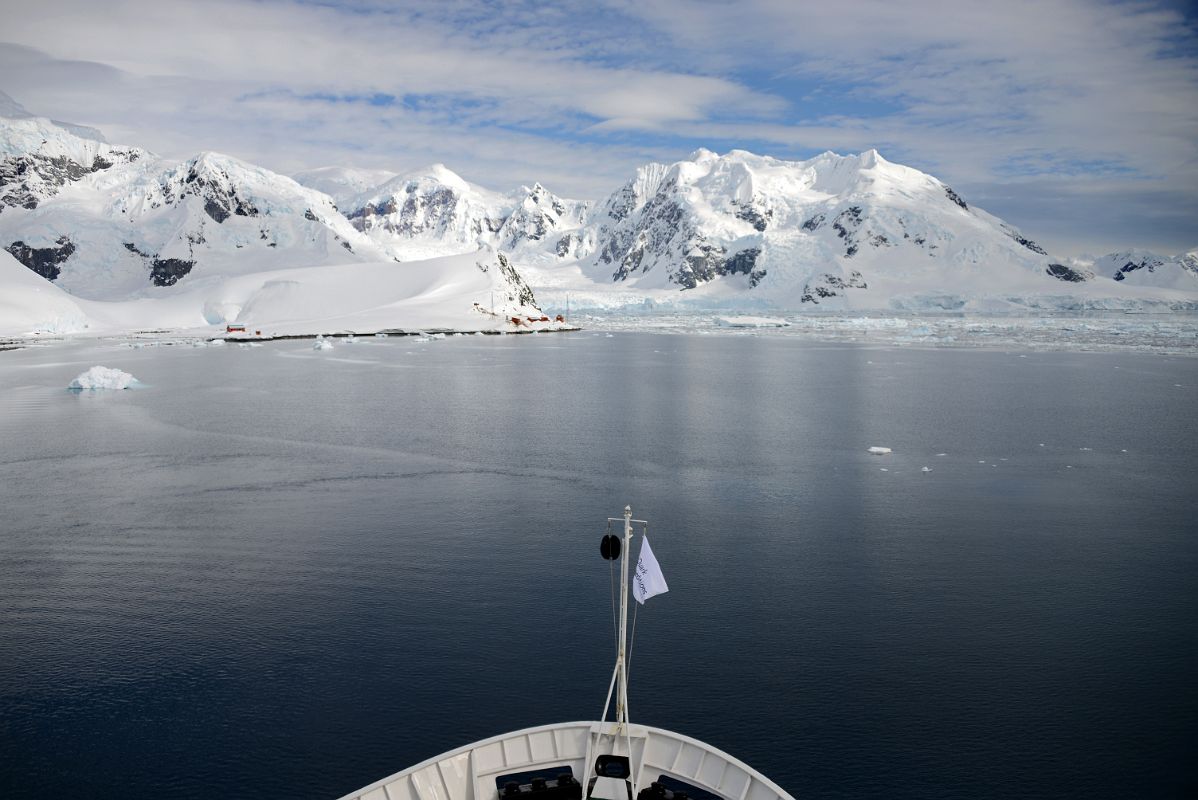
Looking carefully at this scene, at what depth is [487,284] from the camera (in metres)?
157

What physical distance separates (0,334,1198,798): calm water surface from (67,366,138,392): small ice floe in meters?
14.4

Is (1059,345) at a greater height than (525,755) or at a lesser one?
greater

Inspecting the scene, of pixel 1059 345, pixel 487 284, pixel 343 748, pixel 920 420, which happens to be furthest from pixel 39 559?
pixel 487 284

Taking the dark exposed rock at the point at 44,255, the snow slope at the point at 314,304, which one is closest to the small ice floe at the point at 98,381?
the snow slope at the point at 314,304

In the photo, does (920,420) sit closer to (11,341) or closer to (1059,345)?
(1059,345)

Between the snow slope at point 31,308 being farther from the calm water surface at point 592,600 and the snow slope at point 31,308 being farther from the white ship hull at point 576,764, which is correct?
the white ship hull at point 576,764

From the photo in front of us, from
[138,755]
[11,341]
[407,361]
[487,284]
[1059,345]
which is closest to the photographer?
[138,755]

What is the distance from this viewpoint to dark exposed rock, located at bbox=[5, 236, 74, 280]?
186 m

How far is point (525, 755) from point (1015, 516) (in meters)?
16.9

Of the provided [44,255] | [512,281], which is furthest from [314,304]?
[44,255]

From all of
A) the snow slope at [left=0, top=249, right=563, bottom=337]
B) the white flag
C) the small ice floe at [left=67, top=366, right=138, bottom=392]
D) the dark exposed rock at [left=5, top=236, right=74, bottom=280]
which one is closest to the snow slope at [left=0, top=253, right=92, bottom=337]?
the snow slope at [left=0, top=249, right=563, bottom=337]

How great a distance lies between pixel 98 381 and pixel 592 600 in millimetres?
44519

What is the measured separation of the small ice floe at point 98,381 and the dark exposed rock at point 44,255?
156596 millimetres

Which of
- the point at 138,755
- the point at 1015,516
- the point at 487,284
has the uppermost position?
the point at 487,284
